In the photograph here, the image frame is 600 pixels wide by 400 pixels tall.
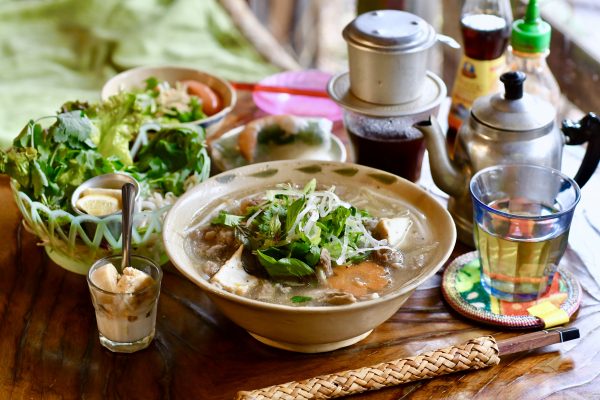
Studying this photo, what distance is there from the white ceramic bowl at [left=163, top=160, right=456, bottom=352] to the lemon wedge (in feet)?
0.60

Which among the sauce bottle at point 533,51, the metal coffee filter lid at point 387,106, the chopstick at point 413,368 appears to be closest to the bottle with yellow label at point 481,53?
the sauce bottle at point 533,51

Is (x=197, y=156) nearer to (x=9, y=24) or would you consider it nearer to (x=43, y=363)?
(x=43, y=363)

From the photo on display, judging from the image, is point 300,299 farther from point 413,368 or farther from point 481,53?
point 481,53

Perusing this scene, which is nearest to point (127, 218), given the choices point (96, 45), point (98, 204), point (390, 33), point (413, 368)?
point (98, 204)

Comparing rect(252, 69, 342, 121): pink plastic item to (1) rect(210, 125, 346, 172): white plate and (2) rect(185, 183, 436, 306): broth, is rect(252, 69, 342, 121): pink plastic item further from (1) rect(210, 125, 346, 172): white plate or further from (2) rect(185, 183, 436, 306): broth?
(2) rect(185, 183, 436, 306): broth

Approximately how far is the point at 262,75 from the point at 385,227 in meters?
1.37

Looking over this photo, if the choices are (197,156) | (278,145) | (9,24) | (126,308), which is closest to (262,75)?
(278,145)

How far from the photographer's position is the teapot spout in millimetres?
1756

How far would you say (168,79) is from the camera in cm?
249

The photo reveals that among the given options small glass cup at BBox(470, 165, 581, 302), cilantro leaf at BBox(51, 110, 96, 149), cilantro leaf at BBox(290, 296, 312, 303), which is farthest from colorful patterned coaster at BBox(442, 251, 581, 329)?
cilantro leaf at BBox(51, 110, 96, 149)

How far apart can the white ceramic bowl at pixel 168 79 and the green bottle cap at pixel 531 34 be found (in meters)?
0.85

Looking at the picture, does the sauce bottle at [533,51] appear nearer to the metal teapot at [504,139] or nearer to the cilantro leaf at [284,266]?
the metal teapot at [504,139]

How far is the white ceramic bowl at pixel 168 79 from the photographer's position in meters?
2.35

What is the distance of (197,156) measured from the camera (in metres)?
1.89
